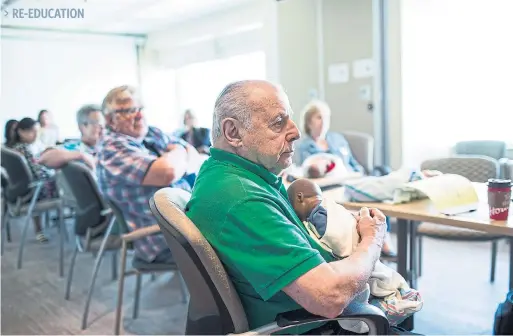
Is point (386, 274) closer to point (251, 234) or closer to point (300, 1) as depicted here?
point (251, 234)

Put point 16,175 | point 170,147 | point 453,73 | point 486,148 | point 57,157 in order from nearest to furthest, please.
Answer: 1. point 170,147
2. point 57,157
3. point 486,148
4. point 16,175
5. point 453,73

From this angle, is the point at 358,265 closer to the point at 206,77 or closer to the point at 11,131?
the point at 11,131

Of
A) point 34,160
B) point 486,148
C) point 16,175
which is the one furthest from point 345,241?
point 34,160

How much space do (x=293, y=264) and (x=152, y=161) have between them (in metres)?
1.24

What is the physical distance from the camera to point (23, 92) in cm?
738

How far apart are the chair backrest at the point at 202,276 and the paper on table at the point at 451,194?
0.83 metres

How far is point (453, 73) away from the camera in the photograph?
3.84 m

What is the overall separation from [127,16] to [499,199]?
20.3 feet

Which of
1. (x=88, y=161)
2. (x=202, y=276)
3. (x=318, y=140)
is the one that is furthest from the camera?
(x=318, y=140)

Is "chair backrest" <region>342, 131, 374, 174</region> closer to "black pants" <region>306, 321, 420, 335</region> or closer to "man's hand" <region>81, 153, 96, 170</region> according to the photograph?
"man's hand" <region>81, 153, 96, 170</region>

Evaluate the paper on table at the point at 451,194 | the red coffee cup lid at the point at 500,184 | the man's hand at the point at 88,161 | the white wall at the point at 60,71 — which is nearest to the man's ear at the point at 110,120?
the man's hand at the point at 88,161

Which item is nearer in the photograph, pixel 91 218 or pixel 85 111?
pixel 91 218

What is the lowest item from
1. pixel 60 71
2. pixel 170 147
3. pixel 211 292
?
pixel 211 292

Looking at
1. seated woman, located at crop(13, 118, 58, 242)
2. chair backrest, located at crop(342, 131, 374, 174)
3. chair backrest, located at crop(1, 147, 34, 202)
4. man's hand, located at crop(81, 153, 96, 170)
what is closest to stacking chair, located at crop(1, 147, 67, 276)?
chair backrest, located at crop(1, 147, 34, 202)
